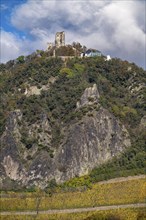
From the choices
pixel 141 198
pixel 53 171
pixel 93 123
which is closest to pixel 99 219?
pixel 141 198

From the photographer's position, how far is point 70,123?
89.4m

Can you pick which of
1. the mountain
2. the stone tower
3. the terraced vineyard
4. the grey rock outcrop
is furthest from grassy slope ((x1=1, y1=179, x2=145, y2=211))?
the stone tower

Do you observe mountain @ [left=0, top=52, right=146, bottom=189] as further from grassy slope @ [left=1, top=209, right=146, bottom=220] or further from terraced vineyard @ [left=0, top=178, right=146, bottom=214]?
grassy slope @ [left=1, top=209, right=146, bottom=220]

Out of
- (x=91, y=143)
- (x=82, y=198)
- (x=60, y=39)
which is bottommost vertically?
(x=82, y=198)

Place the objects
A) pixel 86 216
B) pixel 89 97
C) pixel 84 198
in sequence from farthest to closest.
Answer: pixel 89 97
pixel 84 198
pixel 86 216

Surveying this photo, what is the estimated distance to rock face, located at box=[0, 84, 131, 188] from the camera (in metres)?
83.4

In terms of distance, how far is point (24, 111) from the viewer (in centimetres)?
9088

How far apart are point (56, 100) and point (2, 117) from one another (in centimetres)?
966

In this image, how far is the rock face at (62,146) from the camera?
83.4 meters

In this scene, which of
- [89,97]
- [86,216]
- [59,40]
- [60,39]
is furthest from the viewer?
[60,39]

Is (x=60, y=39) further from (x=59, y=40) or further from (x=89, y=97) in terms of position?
(x=89, y=97)

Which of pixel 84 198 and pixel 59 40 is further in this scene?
pixel 59 40

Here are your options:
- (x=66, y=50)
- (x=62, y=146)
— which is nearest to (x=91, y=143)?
(x=62, y=146)

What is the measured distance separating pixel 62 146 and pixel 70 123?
486cm
